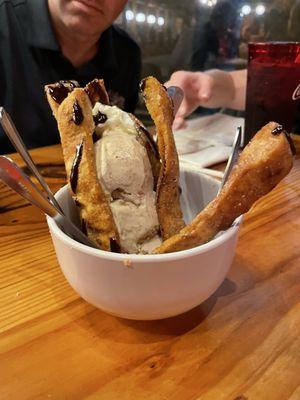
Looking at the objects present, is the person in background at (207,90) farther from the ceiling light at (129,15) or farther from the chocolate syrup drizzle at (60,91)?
the ceiling light at (129,15)

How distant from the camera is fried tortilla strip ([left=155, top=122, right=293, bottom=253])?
34cm

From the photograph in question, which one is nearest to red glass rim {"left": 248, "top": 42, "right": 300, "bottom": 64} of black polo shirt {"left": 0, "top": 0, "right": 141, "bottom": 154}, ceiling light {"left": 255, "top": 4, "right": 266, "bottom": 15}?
black polo shirt {"left": 0, "top": 0, "right": 141, "bottom": 154}

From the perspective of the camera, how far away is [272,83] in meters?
0.91

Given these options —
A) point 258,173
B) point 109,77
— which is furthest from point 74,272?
point 109,77

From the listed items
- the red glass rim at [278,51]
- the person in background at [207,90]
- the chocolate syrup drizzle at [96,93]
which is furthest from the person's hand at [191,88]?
the chocolate syrup drizzle at [96,93]

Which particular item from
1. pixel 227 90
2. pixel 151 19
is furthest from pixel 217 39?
pixel 227 90

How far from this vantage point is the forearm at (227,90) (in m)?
1.29

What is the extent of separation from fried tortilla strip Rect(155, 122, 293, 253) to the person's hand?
720 mm

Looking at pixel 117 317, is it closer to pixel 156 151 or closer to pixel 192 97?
pixel 156 151

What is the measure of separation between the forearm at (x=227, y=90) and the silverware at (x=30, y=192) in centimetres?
96

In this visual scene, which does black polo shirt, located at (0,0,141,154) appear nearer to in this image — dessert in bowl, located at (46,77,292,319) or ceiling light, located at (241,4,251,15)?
ceiling light, located at (241,4,251,15)

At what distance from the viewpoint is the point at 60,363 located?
354mm

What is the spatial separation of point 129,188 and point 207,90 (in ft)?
2.60

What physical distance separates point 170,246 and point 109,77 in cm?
144
